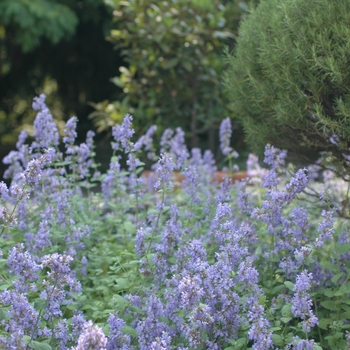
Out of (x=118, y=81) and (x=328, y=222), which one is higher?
(x=118, y=81)

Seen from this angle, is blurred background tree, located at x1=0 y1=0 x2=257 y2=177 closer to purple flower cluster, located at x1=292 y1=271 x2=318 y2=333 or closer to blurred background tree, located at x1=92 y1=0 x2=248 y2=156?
blurred background tree, located at x1=92 y1=0 x2=248 y2=156

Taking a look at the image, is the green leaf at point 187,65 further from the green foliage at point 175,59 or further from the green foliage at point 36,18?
the green foliage at point 36,18

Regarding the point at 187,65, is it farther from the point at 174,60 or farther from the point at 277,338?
the point at 277,338

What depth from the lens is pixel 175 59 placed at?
7613 mm

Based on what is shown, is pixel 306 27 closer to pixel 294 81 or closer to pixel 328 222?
pixel 294 81

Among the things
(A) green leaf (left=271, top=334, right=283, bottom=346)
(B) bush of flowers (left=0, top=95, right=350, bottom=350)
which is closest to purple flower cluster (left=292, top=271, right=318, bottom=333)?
(B) bush of flowers (left=0, top=95, right=350, bottom=350)

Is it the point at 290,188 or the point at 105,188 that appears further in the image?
the point at 105,188

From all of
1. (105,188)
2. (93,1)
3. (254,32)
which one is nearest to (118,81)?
(93,1)

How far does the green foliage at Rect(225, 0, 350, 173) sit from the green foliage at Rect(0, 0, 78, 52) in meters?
5.71

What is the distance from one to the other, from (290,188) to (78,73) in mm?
10616

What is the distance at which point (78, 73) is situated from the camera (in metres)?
13.0

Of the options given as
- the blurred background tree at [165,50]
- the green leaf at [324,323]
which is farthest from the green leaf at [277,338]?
the blurred background tree at [165,50]

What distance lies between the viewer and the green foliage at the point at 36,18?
880cm

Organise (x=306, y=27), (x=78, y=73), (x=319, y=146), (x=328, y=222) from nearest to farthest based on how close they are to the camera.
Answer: (x=328, y=222)
(x=306, y=27)
(x=319, y=146)
(x=78, y=73)
